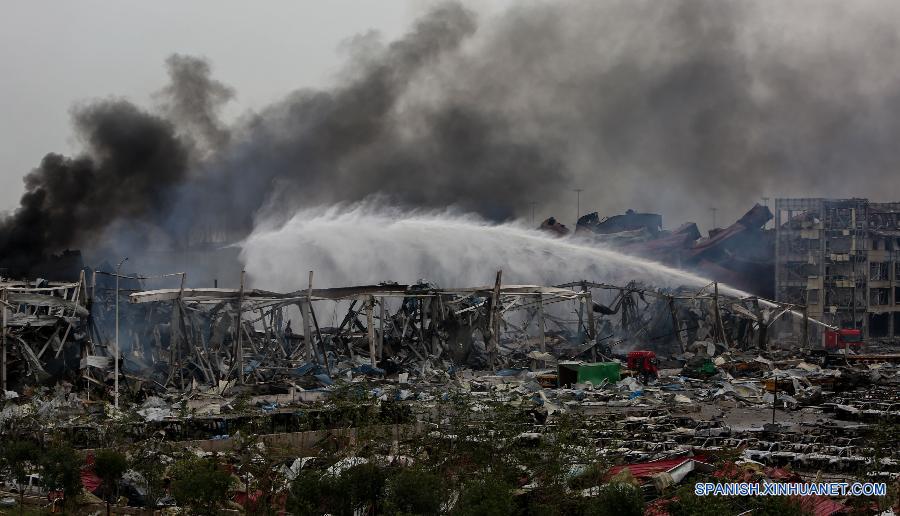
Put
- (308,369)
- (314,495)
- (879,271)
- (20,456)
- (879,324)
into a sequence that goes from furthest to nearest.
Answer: (879,324) → (879,271) → (308,369) → (20,456) → (314,495)

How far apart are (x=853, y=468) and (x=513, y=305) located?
23806 mm

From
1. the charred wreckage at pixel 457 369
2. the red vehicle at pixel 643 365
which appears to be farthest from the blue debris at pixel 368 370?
the red vehicle at pixel 643 365

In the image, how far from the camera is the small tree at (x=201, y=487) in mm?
14453

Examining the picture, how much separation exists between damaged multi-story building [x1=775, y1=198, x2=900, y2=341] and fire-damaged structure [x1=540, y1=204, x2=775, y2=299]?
13.4 feet

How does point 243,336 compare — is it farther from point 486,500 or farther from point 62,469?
point 486,500

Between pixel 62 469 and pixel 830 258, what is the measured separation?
6637 cm

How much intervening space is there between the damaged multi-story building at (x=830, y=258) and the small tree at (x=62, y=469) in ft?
206

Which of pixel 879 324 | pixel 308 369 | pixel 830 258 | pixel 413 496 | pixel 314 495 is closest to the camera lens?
pixel 413 496

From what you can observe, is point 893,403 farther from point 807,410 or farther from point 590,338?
point 590,338

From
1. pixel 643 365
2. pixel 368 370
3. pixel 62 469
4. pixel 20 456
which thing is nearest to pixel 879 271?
pixel 643 365

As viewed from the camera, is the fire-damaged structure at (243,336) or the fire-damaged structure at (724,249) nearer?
the fire-damaged structure at (243,336)

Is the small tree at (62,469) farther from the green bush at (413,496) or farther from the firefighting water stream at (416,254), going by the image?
the firefighting water stream at (416,254)

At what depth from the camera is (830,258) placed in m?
73.4

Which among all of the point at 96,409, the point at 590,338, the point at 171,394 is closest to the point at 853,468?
the point at 96,409
